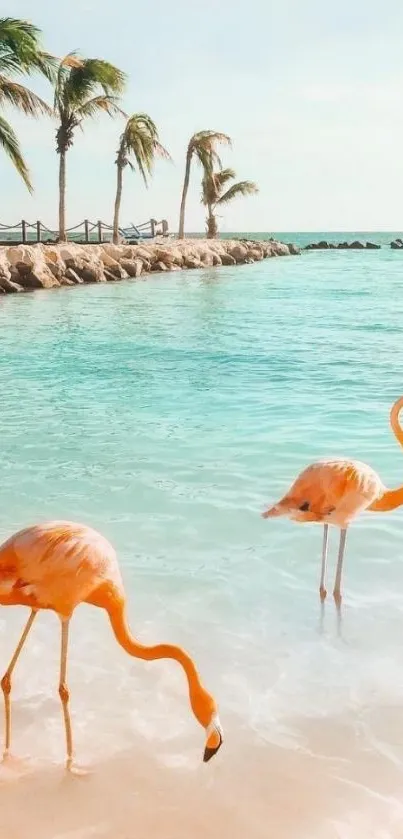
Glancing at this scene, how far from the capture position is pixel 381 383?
1144 cm

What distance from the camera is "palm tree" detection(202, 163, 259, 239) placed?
160ft

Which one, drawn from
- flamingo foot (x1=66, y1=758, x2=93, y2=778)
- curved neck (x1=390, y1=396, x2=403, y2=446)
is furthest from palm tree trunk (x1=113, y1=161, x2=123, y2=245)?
flamingo foot (x1=66, y1=758, x2=93, y2=778)

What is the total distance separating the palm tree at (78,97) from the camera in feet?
100

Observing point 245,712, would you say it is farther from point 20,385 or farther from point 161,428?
point 20,385

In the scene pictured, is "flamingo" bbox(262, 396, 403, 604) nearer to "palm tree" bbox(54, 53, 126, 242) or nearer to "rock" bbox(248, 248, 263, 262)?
"palm tree" bbox(54, 53, 126, 242)

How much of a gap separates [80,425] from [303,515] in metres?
5.07

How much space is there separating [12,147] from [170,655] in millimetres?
19343

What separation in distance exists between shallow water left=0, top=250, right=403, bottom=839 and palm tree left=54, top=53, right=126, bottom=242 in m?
21.2

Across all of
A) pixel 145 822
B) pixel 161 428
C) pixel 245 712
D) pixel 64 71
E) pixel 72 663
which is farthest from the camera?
pixel 64 71

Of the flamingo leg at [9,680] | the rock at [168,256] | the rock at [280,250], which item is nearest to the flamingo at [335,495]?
the flamingo leg at [9,680]

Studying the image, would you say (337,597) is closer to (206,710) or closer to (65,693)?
(65,693)

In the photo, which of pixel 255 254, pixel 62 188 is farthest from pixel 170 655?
pixel 255 254

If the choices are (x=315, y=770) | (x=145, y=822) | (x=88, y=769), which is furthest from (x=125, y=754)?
(x=315, y=770)

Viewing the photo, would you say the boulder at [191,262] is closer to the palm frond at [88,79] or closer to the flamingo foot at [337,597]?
the palm frond at [88,79]
